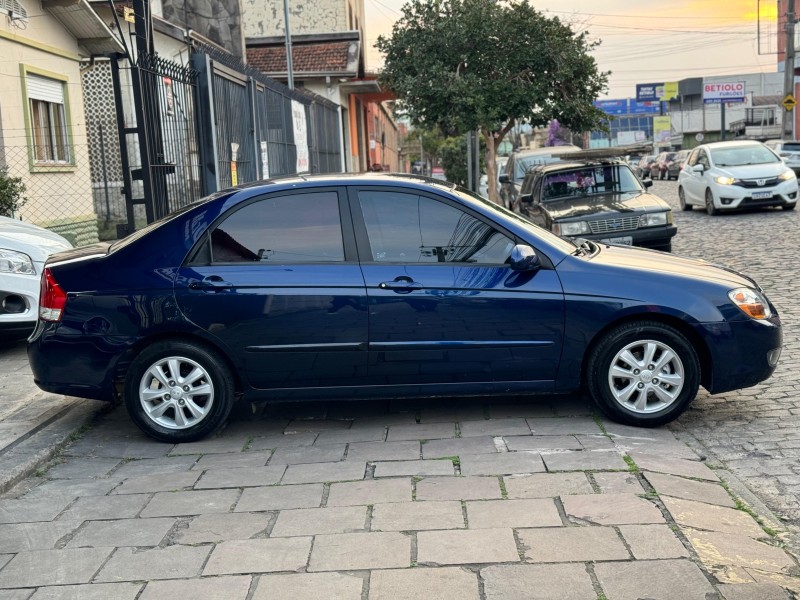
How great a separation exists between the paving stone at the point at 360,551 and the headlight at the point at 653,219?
354 inches

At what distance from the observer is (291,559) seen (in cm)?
388

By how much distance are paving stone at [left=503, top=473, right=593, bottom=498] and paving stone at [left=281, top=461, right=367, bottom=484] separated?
0.82 metres

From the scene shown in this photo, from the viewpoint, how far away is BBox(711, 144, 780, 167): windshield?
65.2 feet

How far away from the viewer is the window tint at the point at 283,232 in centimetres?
575

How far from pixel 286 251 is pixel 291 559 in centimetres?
235

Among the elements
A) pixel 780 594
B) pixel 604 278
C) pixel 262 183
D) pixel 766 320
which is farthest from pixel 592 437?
pixel 262 183

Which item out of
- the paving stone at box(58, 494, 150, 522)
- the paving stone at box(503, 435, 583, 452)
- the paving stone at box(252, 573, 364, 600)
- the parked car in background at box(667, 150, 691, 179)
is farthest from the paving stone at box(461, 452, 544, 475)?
the parked car in background at box(667, 150, 691, 179)

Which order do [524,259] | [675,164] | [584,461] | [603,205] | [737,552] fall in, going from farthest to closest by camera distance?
[675,164] < [603,205] < [524,259] < [584,461] < [737,552]

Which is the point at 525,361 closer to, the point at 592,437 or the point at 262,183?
the point at 592,437

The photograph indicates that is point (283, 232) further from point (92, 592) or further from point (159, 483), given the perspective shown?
point (92, 592)

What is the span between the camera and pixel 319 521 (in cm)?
430

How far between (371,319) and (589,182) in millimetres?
8799

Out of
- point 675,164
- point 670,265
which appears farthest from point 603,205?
point 675,164

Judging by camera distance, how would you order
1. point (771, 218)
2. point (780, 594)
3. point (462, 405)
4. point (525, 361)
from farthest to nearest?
point (771, 218), point (462, 405), point (525, 361), point (780, 594)
